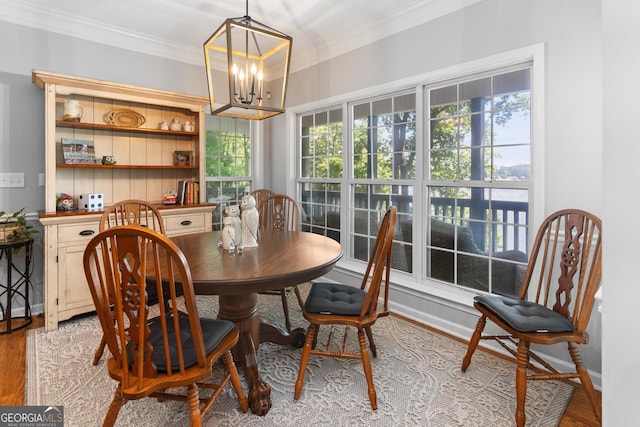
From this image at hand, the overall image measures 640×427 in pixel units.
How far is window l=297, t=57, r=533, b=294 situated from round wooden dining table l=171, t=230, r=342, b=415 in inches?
42.3

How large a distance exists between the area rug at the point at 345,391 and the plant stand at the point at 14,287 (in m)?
0.36

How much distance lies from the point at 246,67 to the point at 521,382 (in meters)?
2.19

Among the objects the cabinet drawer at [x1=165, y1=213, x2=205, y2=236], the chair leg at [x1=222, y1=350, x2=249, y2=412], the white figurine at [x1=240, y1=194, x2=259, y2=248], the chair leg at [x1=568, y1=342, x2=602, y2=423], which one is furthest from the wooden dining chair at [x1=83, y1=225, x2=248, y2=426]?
the cabinet drawer at [x1=165, y1=213, x2=205, y2=236]

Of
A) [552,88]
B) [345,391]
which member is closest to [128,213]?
[345,391]

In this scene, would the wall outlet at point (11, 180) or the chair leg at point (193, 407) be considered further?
the wall outlet at point (11, 180)

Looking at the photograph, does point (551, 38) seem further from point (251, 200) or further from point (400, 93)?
point (251, 200)

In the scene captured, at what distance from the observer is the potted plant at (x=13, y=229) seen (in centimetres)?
266

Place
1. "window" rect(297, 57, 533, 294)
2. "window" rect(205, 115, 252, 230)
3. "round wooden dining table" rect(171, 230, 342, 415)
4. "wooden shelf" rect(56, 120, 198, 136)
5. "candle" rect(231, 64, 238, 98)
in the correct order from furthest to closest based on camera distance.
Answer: "window" rect(205, 115, 252, 230), "wooden shelf" rect(56, 120, 198, 136), "window" rect(297, 57, 533, 294), "candle" rect(231, 64, 238, 98), "round wooden dining table" rect(171, 230, 342, 415)

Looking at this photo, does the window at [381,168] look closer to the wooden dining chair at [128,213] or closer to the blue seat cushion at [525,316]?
the blue seat cushion at [525,316]

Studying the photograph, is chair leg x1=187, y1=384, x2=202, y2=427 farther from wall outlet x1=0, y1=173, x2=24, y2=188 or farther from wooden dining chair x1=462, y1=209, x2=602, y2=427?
wall outlet x1=0, y1=173, x2=24, y2=188

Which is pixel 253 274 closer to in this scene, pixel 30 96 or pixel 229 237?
pixel 229 237

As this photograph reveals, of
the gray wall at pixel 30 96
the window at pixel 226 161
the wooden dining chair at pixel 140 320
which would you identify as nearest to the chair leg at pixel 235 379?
the wooden dining chair at pixel 140 320

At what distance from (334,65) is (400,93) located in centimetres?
91

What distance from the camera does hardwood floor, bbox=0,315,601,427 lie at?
5.86ft
